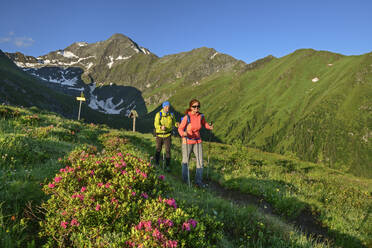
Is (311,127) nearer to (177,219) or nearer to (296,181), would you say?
(296,181)

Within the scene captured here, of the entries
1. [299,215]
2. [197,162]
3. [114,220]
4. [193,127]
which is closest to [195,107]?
[193,127]

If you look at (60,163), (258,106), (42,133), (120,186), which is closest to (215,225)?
(120,186)

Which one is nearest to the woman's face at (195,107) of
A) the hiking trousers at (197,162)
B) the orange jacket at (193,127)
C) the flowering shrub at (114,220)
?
the orange jacket at (193,127)

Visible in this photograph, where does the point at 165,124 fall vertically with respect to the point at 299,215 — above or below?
above

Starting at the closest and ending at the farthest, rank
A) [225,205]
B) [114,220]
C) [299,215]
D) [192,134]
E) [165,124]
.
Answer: [114,220], [225,205], [299,215], [192,134], [165,124]

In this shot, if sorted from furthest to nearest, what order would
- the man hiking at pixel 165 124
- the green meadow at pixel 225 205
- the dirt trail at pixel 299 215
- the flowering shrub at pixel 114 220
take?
the man hiking at pixel 165 124, the dirt trail at pixel 299 215, the green meadow at pixel 225 205, the flowering shrub at pixel 114 220

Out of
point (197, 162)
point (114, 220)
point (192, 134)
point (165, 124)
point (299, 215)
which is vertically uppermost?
point (165, 124)

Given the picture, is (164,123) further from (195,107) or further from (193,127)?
(195,107)

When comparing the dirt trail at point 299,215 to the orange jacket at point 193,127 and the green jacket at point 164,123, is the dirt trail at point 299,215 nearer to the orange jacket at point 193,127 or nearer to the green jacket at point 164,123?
the orange jacket at point 193,127

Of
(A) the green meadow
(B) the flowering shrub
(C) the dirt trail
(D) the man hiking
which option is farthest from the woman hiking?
(B) the flowering shrub

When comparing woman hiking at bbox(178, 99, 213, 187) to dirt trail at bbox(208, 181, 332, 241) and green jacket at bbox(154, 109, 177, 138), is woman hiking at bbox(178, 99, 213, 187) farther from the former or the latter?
green jacket at bbox(154, 109, 177, 138)

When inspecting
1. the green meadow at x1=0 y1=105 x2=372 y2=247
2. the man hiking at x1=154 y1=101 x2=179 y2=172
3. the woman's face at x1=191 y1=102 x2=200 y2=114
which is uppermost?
the woman's face at x1=191 y1=102 x2=200 y2=114

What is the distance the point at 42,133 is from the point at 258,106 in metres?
206

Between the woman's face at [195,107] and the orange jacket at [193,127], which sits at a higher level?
the woman's face at [195,107]
